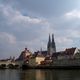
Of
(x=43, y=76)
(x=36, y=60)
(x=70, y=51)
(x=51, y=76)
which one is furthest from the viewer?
(x=36, y=60)

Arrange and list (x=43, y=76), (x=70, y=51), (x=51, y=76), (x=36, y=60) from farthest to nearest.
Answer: (x=36, y=60) < (x=70, y=51) < (x=43, y=76) < (x=51, y=76)

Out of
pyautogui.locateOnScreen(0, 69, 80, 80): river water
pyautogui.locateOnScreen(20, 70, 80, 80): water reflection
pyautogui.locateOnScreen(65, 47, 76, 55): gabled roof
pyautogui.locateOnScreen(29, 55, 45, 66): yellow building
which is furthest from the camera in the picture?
pyautogui.locateOnScreen(29, 55, 45, 66): yellow building

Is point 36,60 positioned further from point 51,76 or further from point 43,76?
point 51,76

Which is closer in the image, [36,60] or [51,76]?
[51,76]

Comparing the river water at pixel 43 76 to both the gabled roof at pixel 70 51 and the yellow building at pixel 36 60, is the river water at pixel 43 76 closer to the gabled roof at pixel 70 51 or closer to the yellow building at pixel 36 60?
the gabled roof at pixel 70 51

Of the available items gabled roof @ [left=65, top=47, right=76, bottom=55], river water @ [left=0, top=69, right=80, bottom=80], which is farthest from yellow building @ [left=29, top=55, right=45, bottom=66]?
river water @ [left=0, top=69, right=80, bottom=80]

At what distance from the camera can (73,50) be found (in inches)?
5044

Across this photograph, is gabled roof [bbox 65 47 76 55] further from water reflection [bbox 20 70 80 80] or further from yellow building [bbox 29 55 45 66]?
water reflection [bbox 20 70 80 80]

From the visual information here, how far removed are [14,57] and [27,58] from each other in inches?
1153

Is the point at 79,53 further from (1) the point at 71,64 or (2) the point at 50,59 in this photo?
(2) the point at 50,59

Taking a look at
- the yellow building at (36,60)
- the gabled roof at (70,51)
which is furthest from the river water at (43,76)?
the yellow building at (36,60)

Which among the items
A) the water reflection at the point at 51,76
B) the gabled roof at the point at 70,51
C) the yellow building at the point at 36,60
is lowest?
the water reflection at the point at 51,76

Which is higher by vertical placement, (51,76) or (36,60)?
(36,60)

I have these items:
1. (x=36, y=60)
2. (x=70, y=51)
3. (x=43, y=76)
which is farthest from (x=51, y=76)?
(x=36, y=60)
